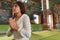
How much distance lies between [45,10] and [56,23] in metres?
0.36

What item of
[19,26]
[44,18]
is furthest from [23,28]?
[44,18]

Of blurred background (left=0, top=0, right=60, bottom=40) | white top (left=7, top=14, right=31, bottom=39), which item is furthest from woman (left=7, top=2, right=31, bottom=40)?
blurred background (left=0, top=0, right=60, bottom=40)

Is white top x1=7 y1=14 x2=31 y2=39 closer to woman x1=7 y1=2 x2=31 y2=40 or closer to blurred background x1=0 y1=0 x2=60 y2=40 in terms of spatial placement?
woman x1=7 y1=2 x2=31 y2=40

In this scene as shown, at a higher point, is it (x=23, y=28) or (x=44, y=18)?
(x=23, y=28)

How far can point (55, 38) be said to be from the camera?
267 cm

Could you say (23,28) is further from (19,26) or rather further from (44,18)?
(44,18)

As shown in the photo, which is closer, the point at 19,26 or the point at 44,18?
the point at 19,26

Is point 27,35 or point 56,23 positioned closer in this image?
point 27,35

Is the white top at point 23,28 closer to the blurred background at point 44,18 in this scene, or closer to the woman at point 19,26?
the woman at point 19,26

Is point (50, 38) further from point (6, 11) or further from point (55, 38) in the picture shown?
point (6, 11)

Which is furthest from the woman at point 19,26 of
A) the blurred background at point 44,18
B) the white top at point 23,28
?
the blurred background at point 44,18

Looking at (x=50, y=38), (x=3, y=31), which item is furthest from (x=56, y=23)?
(x=3, y=31)

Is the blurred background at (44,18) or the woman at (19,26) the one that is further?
the blurred background at (44,18)

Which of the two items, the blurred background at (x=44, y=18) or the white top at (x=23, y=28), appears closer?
the white top at (x=23, y=28)
